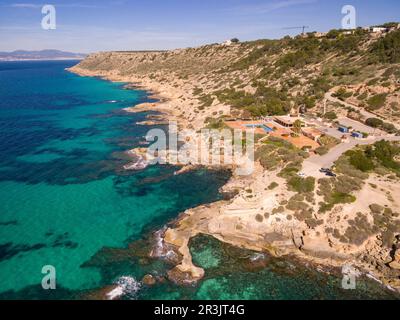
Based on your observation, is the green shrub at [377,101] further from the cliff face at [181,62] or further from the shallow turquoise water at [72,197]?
the cliff face at [181,62]

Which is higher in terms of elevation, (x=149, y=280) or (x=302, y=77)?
(x=302, y=77)

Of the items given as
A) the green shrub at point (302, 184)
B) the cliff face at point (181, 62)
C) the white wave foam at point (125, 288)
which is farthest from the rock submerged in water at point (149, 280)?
the cliff face at point (181, 62)

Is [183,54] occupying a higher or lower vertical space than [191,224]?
higher

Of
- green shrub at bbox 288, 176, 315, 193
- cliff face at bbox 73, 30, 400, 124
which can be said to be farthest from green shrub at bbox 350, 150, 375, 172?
cliff face at bbox 73, 30, 400, 124

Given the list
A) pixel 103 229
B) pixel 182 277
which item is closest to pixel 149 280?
pixel 182 277

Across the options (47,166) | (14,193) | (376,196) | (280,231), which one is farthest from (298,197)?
(47,166)

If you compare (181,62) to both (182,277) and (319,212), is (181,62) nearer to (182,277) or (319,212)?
(319,212)

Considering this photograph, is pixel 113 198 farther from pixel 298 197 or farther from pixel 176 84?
pixel 176 84
